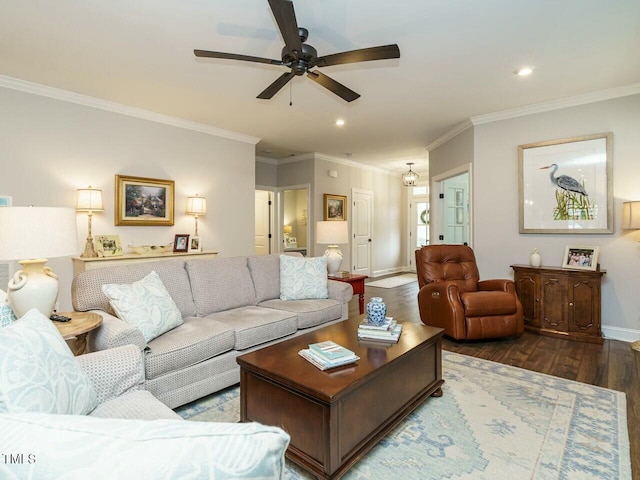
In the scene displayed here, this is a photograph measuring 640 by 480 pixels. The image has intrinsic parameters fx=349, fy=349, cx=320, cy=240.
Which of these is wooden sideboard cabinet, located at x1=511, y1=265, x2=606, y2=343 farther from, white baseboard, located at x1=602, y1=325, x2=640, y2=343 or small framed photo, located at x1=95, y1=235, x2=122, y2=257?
small framed photo, located at x1=95, y1=235, x2=122, y2=257

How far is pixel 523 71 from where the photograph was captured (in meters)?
3.20

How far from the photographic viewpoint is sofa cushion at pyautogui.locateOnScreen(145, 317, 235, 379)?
1.99 metres

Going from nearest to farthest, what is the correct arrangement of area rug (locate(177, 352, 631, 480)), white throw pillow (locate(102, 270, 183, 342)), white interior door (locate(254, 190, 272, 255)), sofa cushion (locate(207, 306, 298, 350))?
area rug (locate(177, 352, 631, 480))
white throw pillow (locate(102, 270, 183, 342))
sofa cushion (locate(207, 306, 298, 350))
white interior door (locate(254, 190, 272, 255))

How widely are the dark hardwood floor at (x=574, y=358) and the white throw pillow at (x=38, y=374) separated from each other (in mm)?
2704

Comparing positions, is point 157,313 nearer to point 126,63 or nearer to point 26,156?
point 126,63

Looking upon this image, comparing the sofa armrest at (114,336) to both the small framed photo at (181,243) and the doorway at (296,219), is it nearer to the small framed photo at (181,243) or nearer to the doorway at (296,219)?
the small framed photo at (181,243)

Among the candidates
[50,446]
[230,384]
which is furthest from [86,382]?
[230,384]

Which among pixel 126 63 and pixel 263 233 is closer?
pixel 126 63

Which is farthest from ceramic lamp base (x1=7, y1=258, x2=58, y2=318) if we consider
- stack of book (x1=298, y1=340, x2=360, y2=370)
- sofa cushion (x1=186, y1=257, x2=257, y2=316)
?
stack of book (x1=298, y1=340, x2=360, y2=370)

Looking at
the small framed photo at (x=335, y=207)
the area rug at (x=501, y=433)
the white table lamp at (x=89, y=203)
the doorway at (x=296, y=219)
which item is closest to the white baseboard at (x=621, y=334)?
the area rug at (x=501, y=433)

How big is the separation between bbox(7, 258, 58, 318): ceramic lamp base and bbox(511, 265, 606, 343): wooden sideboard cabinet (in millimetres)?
4254

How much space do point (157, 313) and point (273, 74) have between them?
2366mm

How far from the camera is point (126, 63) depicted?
10.2 ft

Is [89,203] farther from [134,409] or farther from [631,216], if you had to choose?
[631,216]
